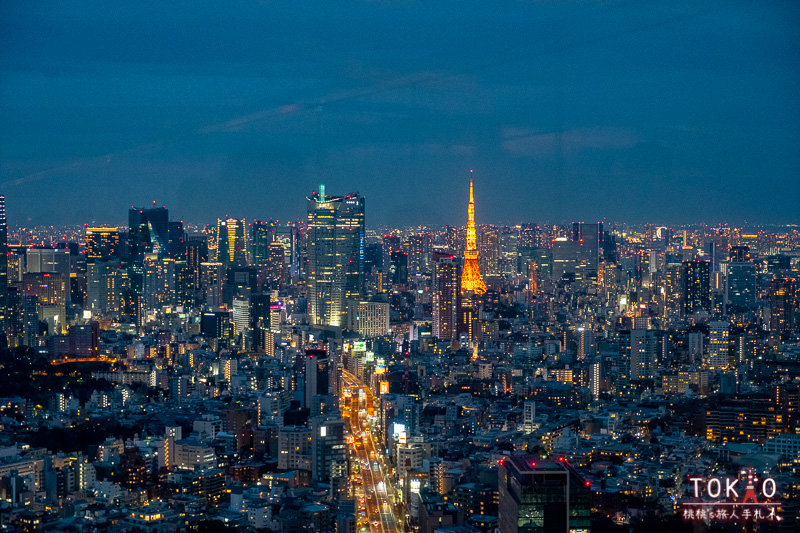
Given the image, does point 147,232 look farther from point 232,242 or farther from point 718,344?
point 718,344

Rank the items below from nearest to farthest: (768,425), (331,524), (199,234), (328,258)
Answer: (331,524) < (768,425) < (199,234) < (328,258)

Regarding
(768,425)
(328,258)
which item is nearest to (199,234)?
(328,258)

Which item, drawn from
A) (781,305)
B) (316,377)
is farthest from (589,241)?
(316,377)

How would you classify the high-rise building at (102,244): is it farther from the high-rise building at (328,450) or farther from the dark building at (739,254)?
the dark building at (739,254)

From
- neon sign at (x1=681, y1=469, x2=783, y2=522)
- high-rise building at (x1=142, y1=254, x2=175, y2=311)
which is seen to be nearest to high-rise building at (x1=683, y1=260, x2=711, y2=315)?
high-rise building at (x1=142, y1=254, x2=175, y2=311)

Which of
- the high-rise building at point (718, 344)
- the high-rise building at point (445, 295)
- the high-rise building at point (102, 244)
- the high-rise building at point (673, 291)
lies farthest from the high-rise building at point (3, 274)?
the high-rise building at point (673, 291)

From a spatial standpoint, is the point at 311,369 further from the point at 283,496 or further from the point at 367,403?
the point at 283,496
